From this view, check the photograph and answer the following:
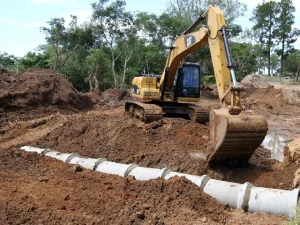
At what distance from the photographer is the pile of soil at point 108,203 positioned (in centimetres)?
479

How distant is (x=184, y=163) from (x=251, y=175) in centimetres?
150

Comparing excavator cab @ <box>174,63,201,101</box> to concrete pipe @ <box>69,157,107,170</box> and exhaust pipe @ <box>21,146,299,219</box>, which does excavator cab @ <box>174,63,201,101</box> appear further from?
exhaust pipe @ <box>21,146,299,219</box>

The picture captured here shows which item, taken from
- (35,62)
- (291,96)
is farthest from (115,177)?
(35,62)

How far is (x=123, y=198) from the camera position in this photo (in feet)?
18.0

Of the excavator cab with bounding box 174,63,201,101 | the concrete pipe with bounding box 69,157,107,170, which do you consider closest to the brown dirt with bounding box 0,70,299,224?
the concrete pipe with bounding box 69,157,107,170

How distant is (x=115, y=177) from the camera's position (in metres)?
6.56

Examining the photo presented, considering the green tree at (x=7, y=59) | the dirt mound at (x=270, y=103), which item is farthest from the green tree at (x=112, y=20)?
the green tree at (x=7, y=59)

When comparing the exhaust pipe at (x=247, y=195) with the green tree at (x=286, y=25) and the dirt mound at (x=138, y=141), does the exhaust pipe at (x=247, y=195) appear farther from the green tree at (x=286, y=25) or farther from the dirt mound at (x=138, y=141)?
the green tree at (x=286, y=25)

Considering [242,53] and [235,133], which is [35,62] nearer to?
[242,53]

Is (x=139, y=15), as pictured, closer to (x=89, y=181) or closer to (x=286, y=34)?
(x=89, y=181)

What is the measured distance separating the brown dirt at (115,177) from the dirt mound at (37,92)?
182cm

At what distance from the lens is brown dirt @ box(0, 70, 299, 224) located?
4934mm

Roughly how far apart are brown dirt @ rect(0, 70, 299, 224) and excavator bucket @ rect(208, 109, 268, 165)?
536 millimetres

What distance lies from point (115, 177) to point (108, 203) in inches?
50.8
